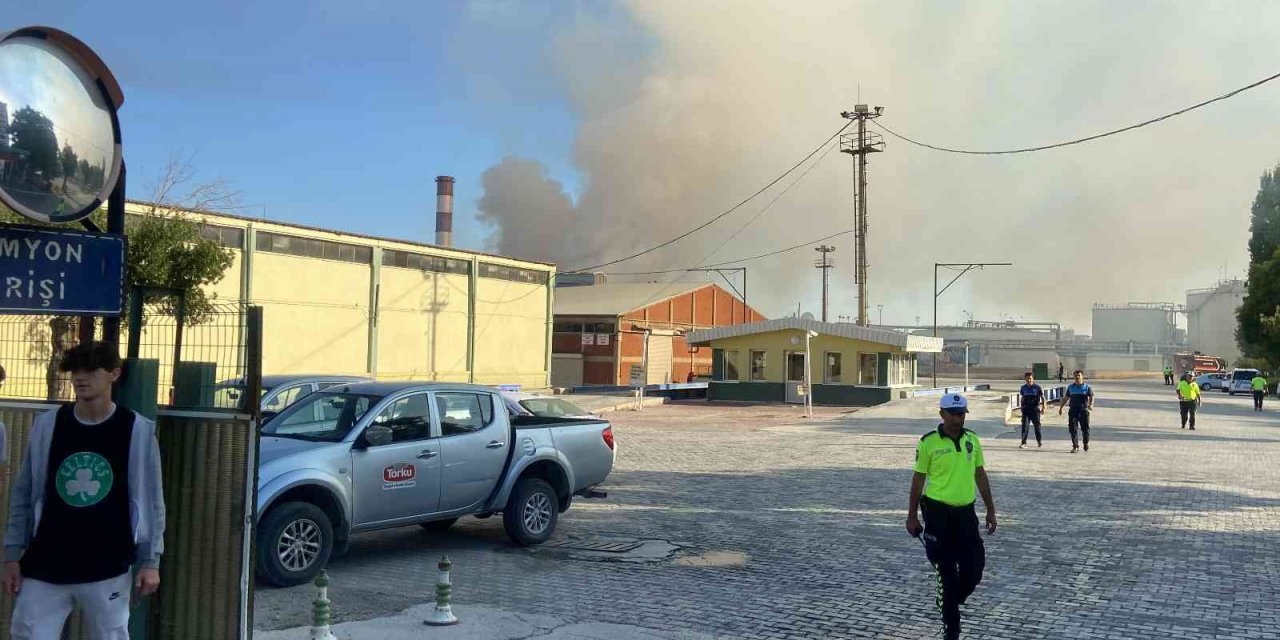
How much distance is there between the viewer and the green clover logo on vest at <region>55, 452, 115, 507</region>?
415cm

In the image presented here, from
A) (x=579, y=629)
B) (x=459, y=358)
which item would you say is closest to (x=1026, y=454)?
(x=579, y=629)

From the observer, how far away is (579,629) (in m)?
7.07

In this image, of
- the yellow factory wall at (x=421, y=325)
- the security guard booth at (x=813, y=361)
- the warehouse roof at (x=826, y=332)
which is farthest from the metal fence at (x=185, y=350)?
the warehouse roof at (x=826, y=332)

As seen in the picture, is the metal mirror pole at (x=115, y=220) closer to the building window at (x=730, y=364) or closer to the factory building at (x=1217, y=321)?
the building window at (x=730, y=364)

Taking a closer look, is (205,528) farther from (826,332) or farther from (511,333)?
(511,333)

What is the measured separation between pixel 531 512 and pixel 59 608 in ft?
20.3

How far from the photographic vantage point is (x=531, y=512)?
10.2 meters

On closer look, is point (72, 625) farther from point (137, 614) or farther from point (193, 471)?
point (193, 471)

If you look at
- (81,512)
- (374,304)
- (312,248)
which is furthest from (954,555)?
(374,304)

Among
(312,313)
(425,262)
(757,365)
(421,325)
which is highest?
(425,262)

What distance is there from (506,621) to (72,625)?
296 cm

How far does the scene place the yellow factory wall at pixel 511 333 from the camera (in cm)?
4741

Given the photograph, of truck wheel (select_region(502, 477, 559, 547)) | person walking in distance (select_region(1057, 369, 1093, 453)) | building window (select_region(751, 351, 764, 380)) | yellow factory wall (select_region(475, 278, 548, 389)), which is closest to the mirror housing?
truck wheel (select_region(502, 477, 559, 547))

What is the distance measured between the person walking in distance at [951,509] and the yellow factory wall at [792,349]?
3627cm
